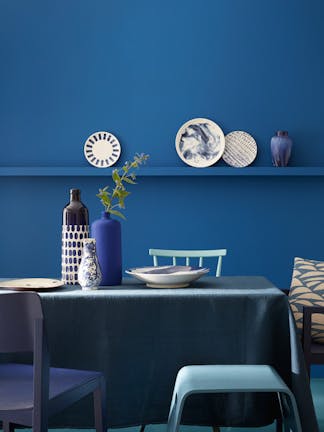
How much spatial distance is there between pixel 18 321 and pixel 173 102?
260 centimetres

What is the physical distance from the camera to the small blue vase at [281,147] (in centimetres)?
411

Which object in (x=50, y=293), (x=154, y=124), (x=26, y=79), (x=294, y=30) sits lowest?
(x=50, y=293)

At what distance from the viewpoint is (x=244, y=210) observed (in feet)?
14.1

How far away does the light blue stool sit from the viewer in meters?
2.12

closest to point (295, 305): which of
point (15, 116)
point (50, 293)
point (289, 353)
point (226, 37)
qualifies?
point (289, 353)

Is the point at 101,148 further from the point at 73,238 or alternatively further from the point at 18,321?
the point at 18,321

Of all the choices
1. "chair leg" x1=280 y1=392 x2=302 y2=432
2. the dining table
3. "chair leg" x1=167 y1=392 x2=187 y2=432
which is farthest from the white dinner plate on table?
"chair leg" x1=280 y1=392 x2=302 y2=432

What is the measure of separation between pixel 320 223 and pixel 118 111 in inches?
56.6

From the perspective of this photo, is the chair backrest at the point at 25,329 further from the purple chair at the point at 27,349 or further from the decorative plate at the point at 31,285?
the decorative plate at the point at 31,285

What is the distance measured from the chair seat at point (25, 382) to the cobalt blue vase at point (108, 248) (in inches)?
17.9

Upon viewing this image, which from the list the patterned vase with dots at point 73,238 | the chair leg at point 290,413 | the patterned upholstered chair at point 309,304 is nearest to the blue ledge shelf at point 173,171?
the patterned upholstered chair at point 309,304

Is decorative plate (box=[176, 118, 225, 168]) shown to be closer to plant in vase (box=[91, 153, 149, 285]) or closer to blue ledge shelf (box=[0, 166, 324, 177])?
blue ledge shelf (box=[0, 166, 324, 177])

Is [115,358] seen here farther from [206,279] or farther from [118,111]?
[118,111]

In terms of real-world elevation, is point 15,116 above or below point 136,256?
above
